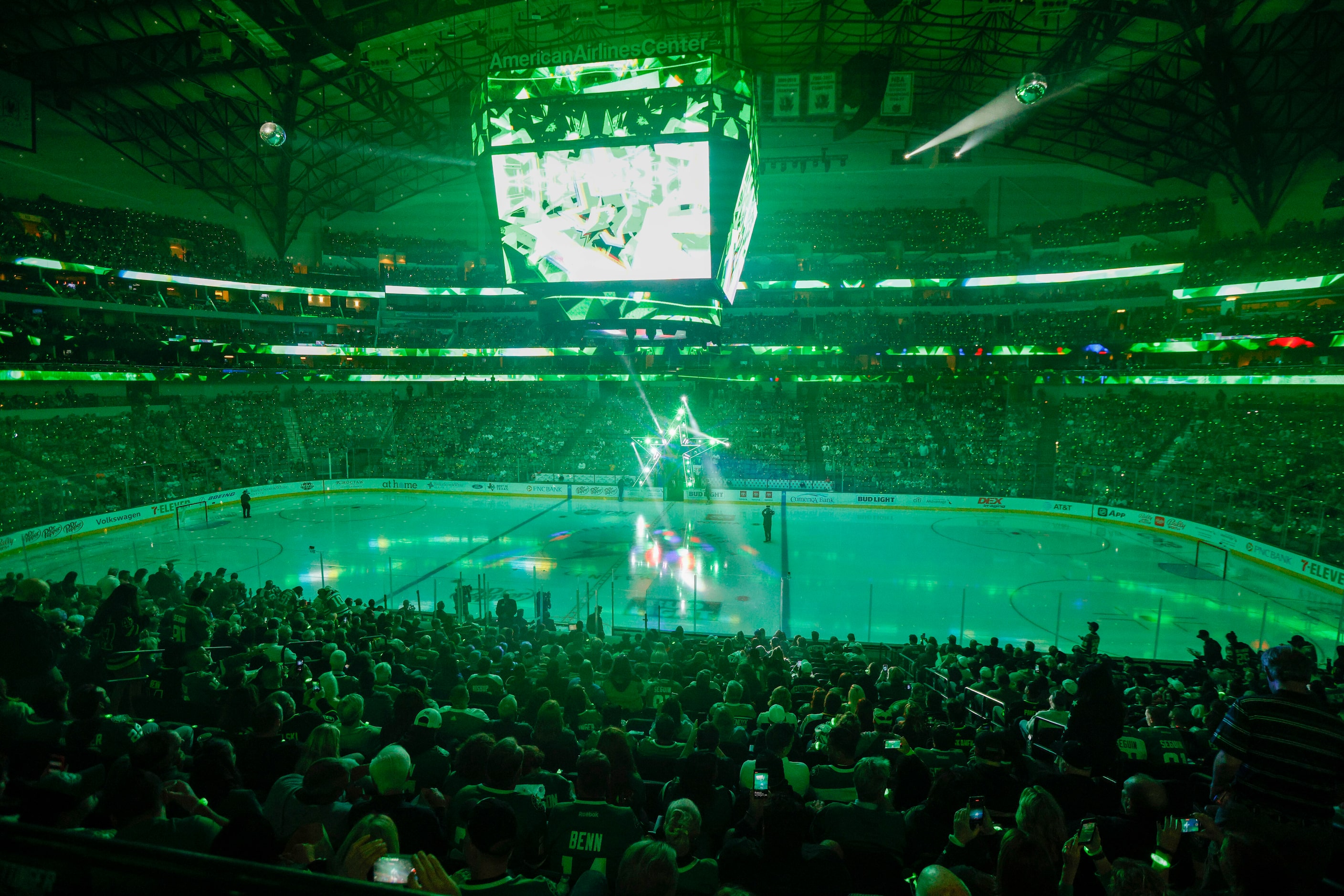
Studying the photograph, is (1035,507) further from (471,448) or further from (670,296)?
(471,448)

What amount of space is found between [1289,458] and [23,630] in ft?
108

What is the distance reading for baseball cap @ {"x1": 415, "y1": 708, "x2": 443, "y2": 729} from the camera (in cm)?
455

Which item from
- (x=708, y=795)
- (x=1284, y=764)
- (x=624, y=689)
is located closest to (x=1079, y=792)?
(x=1284, y=764)

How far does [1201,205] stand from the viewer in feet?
108

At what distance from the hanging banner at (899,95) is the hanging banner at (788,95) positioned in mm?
2822

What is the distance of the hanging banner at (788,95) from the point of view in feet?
66.5

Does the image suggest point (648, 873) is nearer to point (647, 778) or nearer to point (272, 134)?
point (647, 778)

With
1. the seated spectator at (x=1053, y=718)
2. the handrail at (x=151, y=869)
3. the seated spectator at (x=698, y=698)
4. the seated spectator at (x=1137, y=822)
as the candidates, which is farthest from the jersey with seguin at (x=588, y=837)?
the seated spectator at (x=1053, y=718)

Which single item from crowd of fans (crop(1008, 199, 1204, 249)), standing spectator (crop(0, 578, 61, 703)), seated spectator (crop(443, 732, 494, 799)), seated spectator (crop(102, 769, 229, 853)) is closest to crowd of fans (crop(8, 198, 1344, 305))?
crowd of fans (crop(1008, 199, 1204, 249))

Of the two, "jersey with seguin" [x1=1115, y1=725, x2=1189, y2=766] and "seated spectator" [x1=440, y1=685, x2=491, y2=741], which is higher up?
"jersey with seguin" [x1=1115, y1=725, x2=1189, y2=766]

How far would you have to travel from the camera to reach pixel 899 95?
71.1ft

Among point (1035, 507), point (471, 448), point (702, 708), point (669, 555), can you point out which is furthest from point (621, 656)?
point (471, 448)

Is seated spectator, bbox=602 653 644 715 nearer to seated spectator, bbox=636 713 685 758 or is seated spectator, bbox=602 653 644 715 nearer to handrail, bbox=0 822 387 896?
seated spectator, bbox=636 713 685 758

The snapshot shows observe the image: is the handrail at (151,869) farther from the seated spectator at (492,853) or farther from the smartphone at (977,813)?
the smartphone at (977,813)
